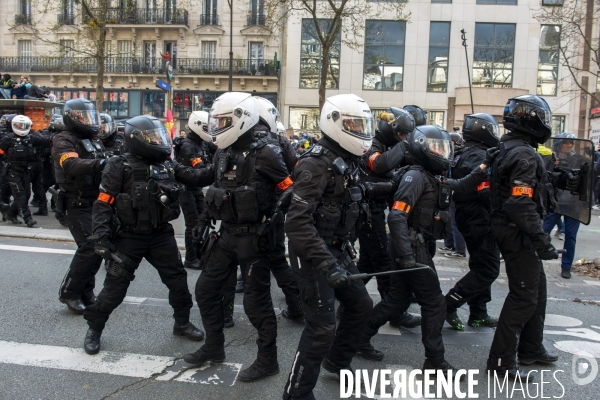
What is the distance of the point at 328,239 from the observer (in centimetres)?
345

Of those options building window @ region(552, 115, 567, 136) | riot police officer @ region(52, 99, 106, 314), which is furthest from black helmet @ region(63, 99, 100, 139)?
building window @ region(552, 115, 567, 136)

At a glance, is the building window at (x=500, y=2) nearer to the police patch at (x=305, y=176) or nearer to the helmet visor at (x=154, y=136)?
the helmet visor at (x=154, y=136)

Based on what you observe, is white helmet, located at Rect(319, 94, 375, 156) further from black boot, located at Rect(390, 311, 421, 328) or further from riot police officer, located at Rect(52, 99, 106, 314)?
riot police officer, located at Rect(52, 99, 106, 314)

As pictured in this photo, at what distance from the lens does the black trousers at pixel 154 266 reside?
4.15 metres

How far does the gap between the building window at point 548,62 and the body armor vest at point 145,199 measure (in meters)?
28.3

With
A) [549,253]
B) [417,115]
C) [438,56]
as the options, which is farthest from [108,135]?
[438,56]

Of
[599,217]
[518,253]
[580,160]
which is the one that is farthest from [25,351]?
[599,217]

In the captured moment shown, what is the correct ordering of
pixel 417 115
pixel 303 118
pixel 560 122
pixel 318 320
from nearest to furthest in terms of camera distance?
pixel 318 320, pixel 417 115, pixel 560 122, pixel 303 118

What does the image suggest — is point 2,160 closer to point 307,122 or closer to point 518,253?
point 518,253

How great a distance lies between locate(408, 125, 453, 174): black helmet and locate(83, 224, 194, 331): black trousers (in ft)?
7.31

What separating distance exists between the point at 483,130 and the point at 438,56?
2468 centimetres

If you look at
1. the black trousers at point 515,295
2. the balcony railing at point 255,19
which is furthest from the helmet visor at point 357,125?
the balcony railing at point 255,19

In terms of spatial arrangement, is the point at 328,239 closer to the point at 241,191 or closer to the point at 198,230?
the point at 241,191

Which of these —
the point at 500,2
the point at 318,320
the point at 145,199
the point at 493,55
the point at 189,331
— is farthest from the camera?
the point at 493,55
